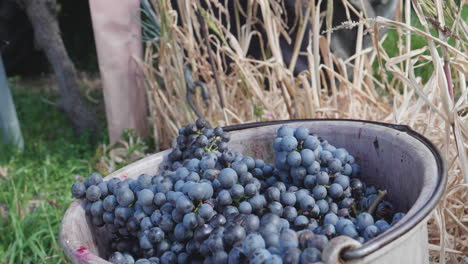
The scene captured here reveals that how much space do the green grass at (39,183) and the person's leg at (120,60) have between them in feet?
1.16

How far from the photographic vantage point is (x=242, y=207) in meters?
0.88

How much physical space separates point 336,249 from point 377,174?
0.47m

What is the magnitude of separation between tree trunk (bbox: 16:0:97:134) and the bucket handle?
7.92 feet

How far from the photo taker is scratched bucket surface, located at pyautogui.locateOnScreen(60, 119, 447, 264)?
0.72 meters

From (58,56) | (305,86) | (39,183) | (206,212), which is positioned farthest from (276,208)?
(58,56)

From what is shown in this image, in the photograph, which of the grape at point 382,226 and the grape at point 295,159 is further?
the grape at point 295,159

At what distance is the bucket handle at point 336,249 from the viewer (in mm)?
662

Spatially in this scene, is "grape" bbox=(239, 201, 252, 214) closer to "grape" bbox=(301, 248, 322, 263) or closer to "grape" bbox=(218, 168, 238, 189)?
"grape" bbox=(218, 168, 238, 189)

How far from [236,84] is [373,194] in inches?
47.9

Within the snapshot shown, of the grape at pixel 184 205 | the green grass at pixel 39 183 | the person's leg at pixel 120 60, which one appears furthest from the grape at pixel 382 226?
the person's leg at pixel 120 60

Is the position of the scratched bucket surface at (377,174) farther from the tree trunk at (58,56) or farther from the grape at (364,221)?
the tree trunk at (58,56)

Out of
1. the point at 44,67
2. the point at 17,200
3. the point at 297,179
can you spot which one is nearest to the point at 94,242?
the point at 297,179

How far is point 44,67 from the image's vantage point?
4.75m

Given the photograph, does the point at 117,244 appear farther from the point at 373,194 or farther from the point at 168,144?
the point at 168,144
